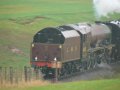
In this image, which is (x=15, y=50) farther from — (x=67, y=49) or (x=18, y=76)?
(x=18, y=76)

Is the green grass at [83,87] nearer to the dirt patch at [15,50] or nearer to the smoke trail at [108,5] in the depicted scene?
the dirt patch at [15,50]

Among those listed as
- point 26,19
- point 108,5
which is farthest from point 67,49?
point 26,19

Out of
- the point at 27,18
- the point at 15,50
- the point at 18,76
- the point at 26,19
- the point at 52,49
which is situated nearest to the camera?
the point at 18,76

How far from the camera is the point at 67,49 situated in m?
31.9

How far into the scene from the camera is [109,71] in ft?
112

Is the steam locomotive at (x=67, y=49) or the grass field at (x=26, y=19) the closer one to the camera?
the steam locomotive at (x=67, y=49)

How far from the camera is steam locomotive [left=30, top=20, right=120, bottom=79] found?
31.2m

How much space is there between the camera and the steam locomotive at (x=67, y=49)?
31188 mm

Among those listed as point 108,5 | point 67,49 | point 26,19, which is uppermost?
point 108,5

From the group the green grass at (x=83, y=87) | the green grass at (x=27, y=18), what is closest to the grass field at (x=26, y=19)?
the green grass at (x=27, y=18)

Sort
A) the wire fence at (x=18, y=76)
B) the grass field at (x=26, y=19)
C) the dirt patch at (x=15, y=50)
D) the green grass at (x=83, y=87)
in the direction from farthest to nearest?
the dirt patch at (x=15, y=50) → the grass field at (x=26, y=19) → the wire fence at (x=18, y=76) → the green grass at (x=83, y=87)

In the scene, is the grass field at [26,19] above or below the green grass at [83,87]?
above

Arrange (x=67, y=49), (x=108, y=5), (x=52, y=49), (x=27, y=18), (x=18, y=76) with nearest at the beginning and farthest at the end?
1. (x=18, y=76)
2. (x=52, y=49)
3. (x=67, y=49)
4. (x=108, y=5)
5. (x=27, y=18)

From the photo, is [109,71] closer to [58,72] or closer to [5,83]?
[58,72]
